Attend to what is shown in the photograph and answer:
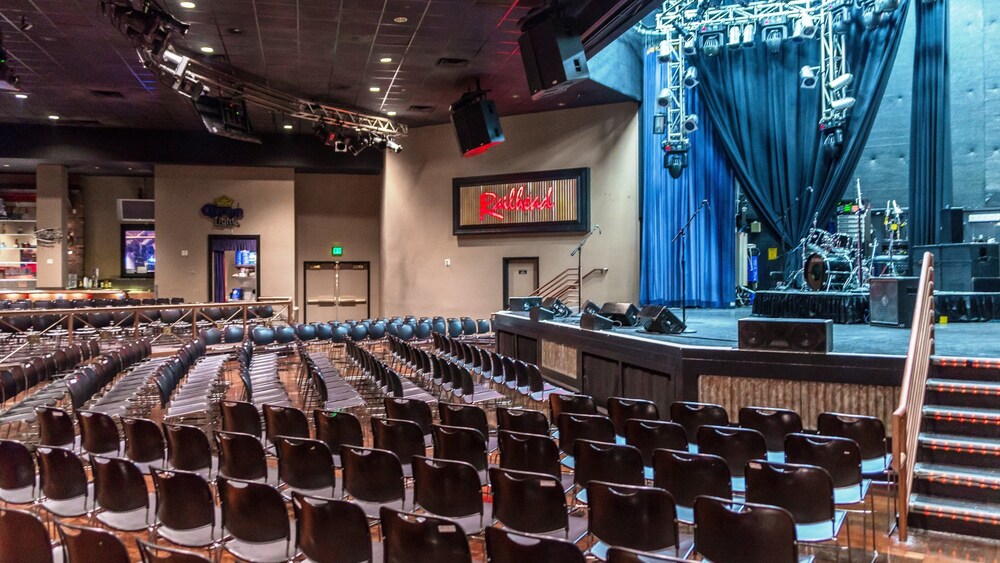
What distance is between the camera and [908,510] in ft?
14.2

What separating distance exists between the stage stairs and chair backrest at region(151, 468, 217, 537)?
4.25 metres

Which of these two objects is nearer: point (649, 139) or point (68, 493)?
point (68, 493)

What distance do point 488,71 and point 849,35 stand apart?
6145mm

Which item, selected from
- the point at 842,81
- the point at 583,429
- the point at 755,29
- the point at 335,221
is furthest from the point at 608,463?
the point at 335,221

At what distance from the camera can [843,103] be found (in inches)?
413

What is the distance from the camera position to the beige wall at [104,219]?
62.3 feet

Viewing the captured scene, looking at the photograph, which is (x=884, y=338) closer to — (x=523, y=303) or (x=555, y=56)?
(x=555, y=56)

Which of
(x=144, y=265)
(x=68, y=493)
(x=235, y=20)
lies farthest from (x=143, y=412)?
(x=144, y=265)

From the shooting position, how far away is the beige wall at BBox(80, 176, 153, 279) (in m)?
19.0

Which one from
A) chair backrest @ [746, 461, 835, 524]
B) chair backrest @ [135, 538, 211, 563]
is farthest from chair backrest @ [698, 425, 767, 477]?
chair backrest @ [135, 538, 211, 563]

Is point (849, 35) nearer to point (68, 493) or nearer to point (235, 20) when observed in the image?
point (235, 20)

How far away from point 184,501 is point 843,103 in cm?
1070

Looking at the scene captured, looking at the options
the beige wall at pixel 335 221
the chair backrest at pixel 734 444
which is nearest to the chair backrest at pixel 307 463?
the chair backrest at pixel 734 444

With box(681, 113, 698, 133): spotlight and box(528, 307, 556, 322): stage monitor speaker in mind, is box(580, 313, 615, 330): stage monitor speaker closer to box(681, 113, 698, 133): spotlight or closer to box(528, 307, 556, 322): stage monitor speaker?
box(528, 307, 556, 322): stage monitor speaker
